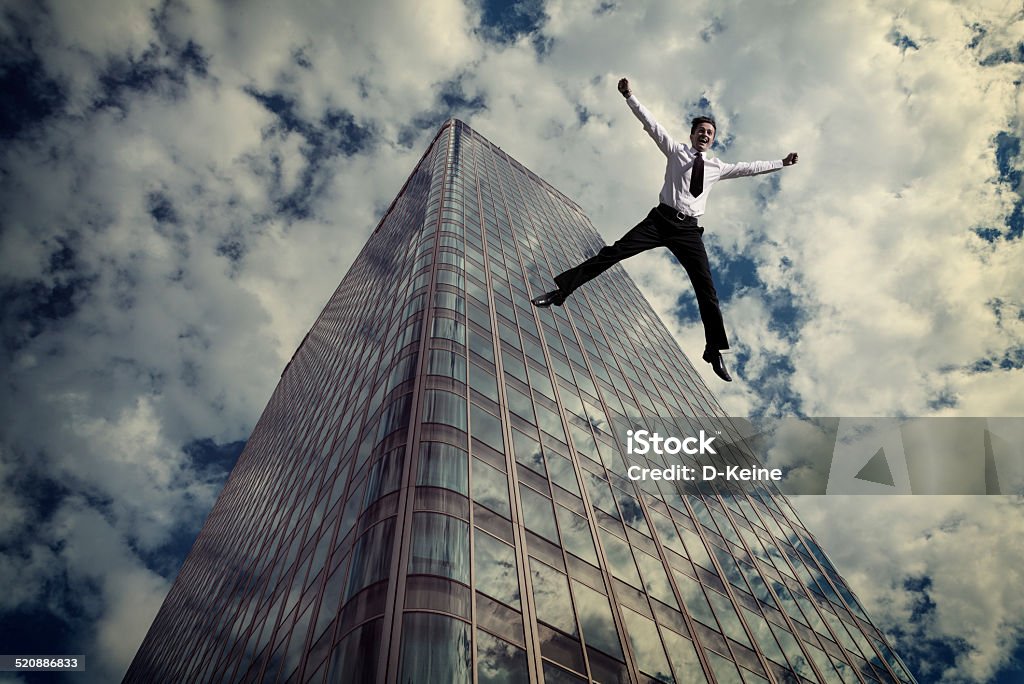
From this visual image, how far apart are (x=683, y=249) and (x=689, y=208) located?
0.60 metres

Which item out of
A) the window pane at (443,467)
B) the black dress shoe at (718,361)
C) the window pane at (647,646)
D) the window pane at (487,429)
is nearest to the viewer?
the black dress shoe at (718,361)

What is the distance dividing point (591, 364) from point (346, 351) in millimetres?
17080

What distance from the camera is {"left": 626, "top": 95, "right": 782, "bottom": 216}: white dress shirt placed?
734 cm

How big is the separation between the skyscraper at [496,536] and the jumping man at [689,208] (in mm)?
6821

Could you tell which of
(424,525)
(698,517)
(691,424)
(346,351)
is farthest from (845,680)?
(346,351)

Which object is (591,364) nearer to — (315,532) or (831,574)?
(315,532)

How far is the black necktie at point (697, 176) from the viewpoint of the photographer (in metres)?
7.15

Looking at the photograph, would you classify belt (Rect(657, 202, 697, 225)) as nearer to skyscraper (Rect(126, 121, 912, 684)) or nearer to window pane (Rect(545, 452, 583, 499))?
skyscraper (Rect(126, 121, 912, 684))

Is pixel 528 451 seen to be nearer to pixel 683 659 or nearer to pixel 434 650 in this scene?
pixel 683 659

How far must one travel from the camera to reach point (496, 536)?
1216cm

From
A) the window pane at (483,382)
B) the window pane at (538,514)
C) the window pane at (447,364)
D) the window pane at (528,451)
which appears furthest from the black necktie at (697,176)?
the window pane at (483,382)

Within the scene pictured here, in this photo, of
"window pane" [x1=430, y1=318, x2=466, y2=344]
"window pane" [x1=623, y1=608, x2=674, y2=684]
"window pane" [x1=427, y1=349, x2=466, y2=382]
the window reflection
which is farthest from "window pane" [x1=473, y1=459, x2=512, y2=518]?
"window pane" [x1=430, y1=318, x2=466, y2=344]

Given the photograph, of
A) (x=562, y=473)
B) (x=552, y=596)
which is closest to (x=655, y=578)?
(x=562, y=473)

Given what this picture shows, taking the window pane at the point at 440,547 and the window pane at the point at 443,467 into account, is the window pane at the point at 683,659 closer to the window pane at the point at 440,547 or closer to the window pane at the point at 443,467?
the window pane at the point at 440,547
